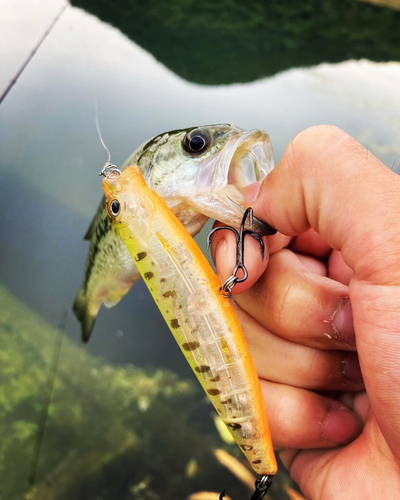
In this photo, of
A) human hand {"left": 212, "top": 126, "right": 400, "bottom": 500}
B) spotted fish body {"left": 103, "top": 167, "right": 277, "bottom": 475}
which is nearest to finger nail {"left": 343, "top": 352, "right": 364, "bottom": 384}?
human hand {"left": 212, "top": 126, "right": 400, "bottom": 500}

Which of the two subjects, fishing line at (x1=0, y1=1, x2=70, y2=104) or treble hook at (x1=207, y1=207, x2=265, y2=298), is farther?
fishing line at (x1=0, y1=1, x2=70, y2=104)

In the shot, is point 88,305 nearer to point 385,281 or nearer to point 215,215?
point 215,215

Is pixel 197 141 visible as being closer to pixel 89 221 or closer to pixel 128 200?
pixel 128 200

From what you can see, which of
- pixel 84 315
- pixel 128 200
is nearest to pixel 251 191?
pixel 128 200

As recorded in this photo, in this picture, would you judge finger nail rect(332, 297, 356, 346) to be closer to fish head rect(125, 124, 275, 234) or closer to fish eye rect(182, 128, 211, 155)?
fish head rect(125, 124, 275, 234)

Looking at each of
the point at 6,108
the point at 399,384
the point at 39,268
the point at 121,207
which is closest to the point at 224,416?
the point at 399,384

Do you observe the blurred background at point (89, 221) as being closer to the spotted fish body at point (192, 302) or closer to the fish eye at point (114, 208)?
the spotted fish body at point (192, 302)
